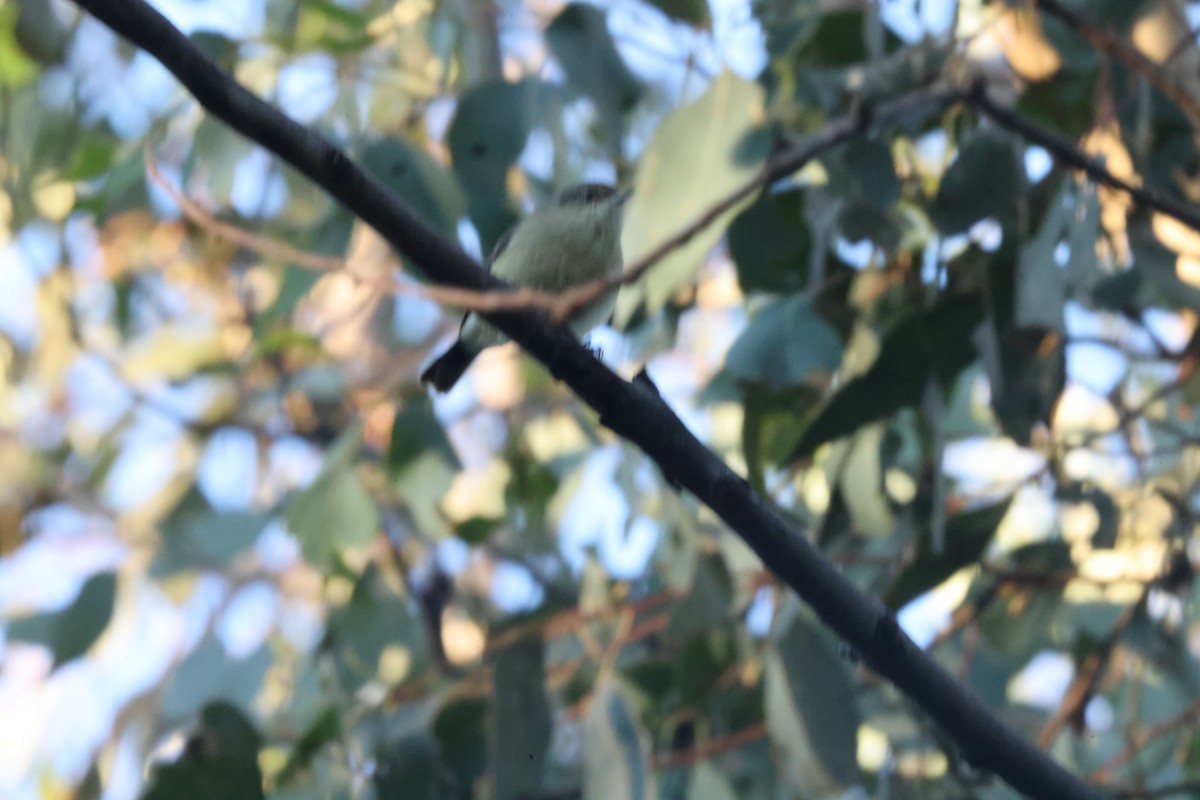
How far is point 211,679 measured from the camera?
2.83 metres

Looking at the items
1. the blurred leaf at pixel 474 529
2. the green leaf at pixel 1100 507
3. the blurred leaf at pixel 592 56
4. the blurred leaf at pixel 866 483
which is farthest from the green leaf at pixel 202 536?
the green leaf at pixel 1100 507

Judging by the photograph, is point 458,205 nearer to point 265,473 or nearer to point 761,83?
point 761,83

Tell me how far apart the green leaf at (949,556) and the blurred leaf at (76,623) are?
1.48 meters

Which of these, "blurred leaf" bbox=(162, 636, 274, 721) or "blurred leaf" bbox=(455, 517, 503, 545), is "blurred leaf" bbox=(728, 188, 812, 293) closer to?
"blurred leaf" bbox=(455, 517, 503, 545)

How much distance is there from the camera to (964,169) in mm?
1820

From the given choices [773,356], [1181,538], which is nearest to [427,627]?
[773,356]

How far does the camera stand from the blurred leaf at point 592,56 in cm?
209

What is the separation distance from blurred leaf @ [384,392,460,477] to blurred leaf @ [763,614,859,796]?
0.71 m

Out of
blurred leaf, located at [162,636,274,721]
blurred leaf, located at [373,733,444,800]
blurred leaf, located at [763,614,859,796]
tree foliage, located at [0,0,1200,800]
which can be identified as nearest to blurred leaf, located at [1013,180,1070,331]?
tree foliage, located at [0,0,1200,800]

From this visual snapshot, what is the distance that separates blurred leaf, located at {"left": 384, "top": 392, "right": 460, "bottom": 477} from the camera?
7.30 feet

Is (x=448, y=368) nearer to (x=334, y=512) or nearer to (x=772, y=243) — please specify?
(x=334, y=512)

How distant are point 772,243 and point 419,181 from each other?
1.99 feet

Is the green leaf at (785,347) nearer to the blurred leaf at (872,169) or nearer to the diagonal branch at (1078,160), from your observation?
the blurred leaf at (872,169)

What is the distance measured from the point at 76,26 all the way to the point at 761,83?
1.42m
